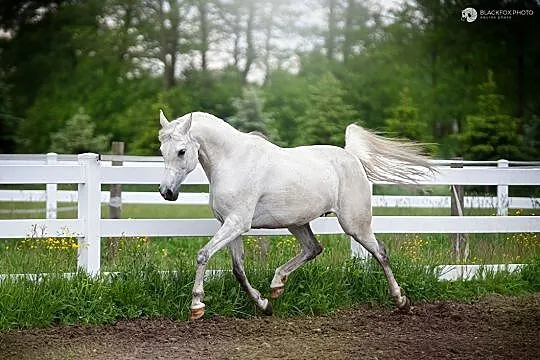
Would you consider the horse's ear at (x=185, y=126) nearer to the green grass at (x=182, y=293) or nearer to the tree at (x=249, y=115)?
the green grass at (x=182, y=293)

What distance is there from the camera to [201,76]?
98.4 ft

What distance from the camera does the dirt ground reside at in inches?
197

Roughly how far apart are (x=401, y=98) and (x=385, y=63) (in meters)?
3.09

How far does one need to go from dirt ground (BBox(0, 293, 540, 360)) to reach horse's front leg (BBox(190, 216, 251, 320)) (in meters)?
0.18

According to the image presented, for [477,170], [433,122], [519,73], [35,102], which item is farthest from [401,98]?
[477,170]

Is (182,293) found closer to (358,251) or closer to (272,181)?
A: (272,181)

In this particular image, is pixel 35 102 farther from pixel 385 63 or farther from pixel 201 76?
pixel 385 63

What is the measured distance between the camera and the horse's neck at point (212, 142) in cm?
583

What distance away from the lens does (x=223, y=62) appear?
30609 millimetres

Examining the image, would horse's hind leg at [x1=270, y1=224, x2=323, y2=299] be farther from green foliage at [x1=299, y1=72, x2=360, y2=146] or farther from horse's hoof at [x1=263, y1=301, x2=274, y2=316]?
green foliage at [x1=299, y1=72, x2=360, y2=146]

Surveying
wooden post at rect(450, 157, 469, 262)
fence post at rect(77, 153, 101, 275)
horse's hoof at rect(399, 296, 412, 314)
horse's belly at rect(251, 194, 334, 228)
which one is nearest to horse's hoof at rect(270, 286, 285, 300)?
horse's belly at rect(251, 194, 334, 228)

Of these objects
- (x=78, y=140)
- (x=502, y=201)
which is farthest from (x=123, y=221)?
(x=78, y=140)

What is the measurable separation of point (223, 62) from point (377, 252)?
985 inches

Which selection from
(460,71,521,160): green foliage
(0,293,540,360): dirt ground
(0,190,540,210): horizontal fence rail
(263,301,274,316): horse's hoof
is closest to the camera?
(0,293,540,360): dirt ground
